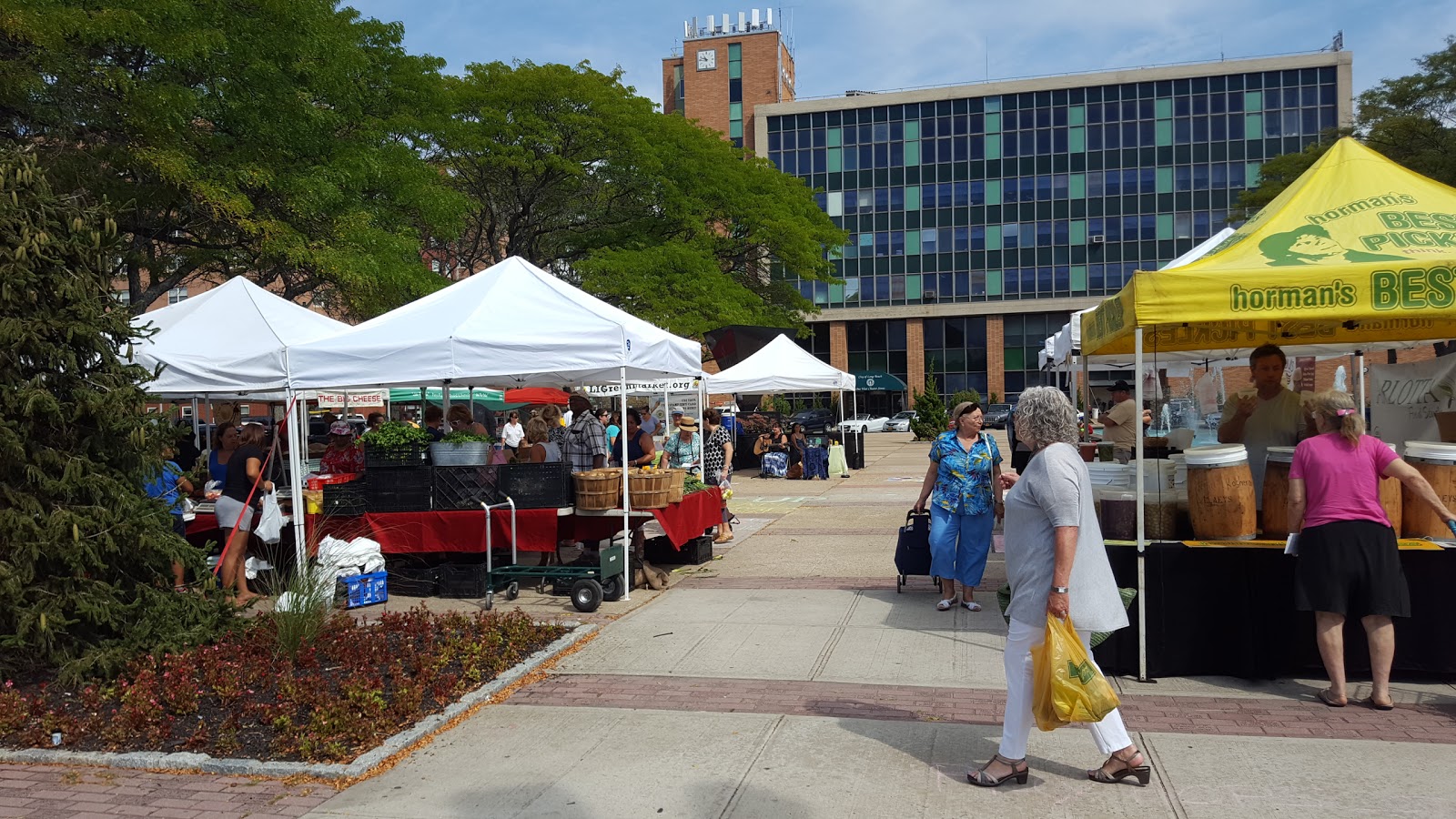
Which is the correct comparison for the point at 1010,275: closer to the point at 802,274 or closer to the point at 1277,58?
the point at 1277,58

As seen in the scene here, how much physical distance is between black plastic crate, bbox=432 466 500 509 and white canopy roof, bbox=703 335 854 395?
39.9 ft

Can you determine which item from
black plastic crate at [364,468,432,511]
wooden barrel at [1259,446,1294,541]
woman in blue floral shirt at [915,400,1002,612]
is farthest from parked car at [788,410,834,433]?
wooden barrel at [1259,446,1294,541]

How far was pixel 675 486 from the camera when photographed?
9.83 metres

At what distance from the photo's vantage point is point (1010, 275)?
67.6 metres

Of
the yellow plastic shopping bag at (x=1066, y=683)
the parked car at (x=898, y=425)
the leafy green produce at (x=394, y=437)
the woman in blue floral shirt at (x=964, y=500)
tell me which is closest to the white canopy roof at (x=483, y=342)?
the leafy green produce at (x=394, y=437)

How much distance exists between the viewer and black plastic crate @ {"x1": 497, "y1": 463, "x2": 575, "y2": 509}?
9.45m

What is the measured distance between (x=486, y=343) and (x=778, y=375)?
14.5 meters

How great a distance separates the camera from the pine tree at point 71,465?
20.5 ft

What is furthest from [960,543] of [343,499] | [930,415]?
[930,415]

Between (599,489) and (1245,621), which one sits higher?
(599,489)

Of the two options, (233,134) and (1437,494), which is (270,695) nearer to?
(1437,494)

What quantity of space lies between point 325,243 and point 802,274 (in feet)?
68.3

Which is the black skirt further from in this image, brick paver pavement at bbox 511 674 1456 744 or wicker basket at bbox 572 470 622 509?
wicker basket at bbox 572 470 622 509

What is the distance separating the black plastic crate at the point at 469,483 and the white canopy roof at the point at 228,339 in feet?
5.36
